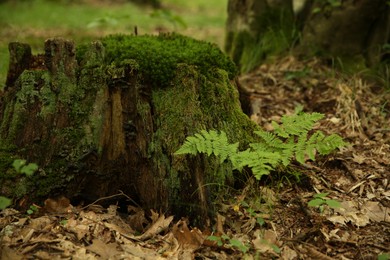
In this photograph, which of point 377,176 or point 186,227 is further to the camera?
point 377,176

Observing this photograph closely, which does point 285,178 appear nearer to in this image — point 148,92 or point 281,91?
point 148,92

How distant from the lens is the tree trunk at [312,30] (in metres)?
5.04

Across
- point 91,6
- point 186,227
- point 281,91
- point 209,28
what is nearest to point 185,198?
point 186,227

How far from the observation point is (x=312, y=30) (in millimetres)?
5379

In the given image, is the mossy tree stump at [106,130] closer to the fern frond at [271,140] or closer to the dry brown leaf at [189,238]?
the dry brown leaf at [189,238]

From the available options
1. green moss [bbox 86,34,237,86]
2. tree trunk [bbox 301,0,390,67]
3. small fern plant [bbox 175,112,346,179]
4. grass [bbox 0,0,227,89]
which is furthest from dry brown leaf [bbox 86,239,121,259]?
tree trunk [bbox 301,0,390,67]

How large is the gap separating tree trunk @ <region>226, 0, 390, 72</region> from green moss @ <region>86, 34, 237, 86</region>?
2.07 metres

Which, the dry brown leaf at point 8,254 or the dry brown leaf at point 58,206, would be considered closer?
the dry brown leaf at point 8,254

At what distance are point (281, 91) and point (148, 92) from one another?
92.8 inches

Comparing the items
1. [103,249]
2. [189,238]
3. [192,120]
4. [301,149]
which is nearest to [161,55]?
[192,120]

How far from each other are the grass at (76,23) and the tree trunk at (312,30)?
0.88m

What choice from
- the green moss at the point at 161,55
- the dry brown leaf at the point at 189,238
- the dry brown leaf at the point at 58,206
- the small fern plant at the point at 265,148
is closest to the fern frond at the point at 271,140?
the small fern plant at the point at 265,148

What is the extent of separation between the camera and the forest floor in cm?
259

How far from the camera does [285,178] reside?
3.31m
